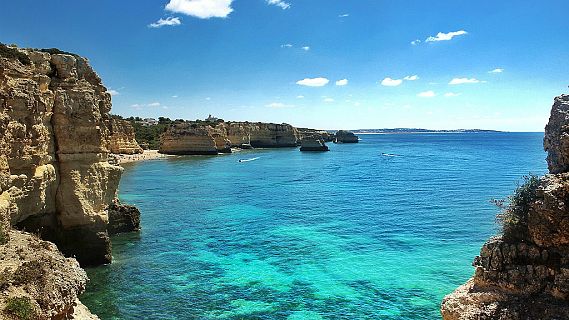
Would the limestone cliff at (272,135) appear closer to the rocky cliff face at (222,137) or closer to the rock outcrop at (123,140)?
the rocky cliff face at (222,137)

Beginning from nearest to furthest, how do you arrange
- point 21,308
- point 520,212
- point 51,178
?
point 520,212, point 21,308, point 51,178

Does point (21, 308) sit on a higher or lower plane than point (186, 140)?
lower

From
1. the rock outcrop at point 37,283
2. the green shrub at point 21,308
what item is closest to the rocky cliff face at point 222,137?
the rock outcrop at point 37,283

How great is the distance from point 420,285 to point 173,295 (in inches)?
450

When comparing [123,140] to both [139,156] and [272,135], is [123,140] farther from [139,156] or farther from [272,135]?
[272,135]

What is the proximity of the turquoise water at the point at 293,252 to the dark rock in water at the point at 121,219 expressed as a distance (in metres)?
1.02

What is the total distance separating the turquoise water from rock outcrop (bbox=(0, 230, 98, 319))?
4.73m

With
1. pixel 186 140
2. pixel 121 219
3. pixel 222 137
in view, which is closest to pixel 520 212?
pixel 121 219

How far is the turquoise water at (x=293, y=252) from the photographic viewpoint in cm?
1827

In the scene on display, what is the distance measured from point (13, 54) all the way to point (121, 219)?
14.4 metres

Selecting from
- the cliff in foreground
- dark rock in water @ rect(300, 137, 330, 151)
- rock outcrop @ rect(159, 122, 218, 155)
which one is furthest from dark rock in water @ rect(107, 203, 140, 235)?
dark rock in water @ rect(300, 137, 330, 151)

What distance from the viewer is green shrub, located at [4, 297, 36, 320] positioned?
996 centimetres

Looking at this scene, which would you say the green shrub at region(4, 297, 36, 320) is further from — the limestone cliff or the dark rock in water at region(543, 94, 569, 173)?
the limestone cliff

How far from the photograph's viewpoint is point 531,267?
8289 millimetres
